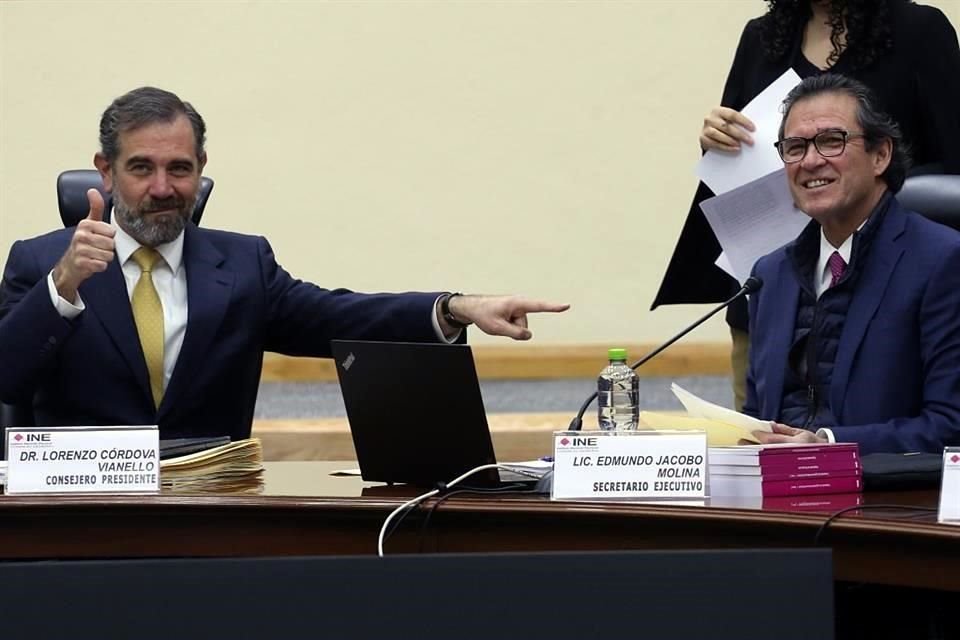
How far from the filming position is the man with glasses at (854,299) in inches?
99.3

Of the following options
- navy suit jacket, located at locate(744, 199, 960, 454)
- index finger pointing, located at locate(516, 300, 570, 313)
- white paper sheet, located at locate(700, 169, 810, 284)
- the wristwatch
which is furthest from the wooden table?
white paper sheet, located at locate(700, 169, 810, 284)

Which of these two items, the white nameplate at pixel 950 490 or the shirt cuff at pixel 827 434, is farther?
the shirt cuff at pixel 827 434

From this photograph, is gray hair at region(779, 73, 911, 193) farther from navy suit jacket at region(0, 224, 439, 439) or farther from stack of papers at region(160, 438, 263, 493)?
stack of papers at region(160, 438, 263, 493)

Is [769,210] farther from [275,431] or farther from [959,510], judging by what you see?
[275,431]

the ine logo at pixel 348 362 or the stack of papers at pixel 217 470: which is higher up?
the ine logo at pixel 348 362

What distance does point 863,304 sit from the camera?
262cm

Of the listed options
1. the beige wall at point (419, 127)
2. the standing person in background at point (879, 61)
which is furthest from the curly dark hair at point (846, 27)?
the beige wall at point (419, 127)

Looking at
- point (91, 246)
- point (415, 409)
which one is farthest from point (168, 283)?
point (415, 409)

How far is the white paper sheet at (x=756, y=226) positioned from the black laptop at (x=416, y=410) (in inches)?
36.3

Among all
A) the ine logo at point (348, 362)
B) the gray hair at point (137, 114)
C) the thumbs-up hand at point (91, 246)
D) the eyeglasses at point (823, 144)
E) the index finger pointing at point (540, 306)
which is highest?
the gray hair at point (137, 114)

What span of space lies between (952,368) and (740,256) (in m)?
0.58

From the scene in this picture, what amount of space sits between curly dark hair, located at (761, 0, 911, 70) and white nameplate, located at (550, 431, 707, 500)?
133 centimetres

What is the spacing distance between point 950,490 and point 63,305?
1551 millimetres

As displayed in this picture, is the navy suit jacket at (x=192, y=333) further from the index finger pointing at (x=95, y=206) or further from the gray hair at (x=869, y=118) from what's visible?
the gray hair at (x=869, y=118)
